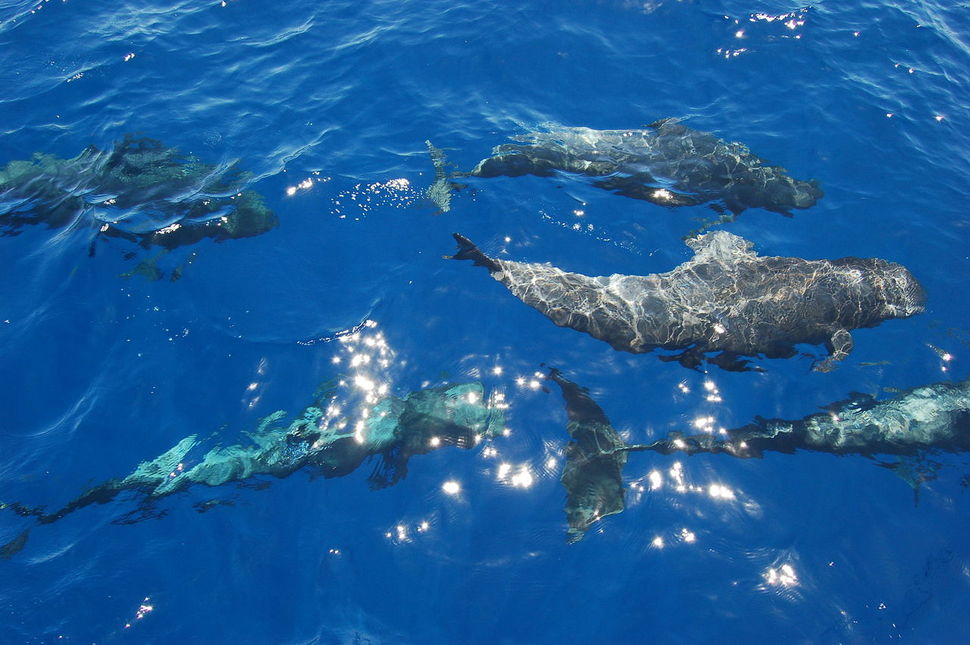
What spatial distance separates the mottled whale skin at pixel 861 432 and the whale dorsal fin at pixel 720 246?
11.2 ft

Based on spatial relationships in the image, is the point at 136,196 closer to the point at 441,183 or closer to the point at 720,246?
the point at 441,183

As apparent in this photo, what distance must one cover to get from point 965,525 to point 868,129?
10.2 meters

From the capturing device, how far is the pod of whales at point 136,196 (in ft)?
39.9

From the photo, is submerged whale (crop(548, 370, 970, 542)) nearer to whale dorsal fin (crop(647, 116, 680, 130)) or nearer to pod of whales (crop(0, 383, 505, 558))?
pod of whales (crop(0, 383, 505, 558))

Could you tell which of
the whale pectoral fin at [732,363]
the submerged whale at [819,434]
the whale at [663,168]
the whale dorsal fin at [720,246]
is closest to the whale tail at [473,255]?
the whale at [663,168]

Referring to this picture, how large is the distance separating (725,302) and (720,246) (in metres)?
1.69

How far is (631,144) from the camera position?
13766mm

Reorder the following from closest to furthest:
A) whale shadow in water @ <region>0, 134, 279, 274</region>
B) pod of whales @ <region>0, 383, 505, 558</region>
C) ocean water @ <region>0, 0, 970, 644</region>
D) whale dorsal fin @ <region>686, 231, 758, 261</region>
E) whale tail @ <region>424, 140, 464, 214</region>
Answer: ocean water @ <region>0, 0, 970, 644</region>, pod of whales @ <region>0, 383, 505, 558</region>, whale dorsal fin @ <region>686, 231, 758, 261</region>, whale shadow in water @ <region>0, 134, 279, 274</region>, whale tail @ <region>424, 140, 464, 214</region>

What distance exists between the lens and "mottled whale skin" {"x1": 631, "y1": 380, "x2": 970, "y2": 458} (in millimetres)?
9641

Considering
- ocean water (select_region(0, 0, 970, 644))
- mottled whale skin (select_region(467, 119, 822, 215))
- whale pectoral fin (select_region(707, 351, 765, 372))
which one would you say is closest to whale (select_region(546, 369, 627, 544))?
ocean water (select_region(0, 0, 970, 644))

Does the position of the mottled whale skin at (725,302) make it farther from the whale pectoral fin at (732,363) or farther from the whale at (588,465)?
the whale at (588,465)

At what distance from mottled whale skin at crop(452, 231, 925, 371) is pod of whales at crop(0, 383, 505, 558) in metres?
2.61

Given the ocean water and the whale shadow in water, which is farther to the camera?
the whale shadow in water

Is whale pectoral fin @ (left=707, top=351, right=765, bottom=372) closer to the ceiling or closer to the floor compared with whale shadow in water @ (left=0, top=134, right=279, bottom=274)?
closer to the floor
